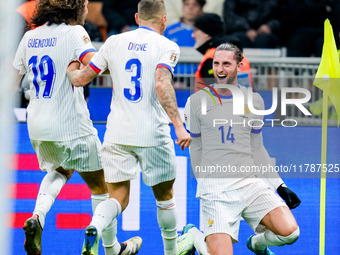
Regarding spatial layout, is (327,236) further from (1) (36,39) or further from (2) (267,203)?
(1) (36,39)

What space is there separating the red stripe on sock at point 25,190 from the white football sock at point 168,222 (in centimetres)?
120

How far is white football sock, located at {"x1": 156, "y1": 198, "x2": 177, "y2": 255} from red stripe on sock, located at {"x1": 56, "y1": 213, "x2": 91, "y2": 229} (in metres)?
0.80

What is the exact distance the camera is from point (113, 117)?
16.5ft

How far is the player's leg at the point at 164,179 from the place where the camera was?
16.4 ft

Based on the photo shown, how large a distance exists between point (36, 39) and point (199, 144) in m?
1.38

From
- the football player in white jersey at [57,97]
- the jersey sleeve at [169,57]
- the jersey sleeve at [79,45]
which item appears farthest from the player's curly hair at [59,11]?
the jersey sleeve at [169,57]

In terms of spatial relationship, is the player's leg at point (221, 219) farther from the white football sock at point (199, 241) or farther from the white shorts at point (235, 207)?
the white football sock at point (199, 241)

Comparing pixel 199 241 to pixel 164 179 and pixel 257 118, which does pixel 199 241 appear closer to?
pixel 164 179

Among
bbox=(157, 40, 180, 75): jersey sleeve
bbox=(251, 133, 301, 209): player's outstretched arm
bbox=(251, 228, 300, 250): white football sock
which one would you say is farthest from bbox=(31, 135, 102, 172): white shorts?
bbox=(251, 228, 300, 250): white football sock

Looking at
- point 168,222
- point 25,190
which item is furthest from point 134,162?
point 25,190

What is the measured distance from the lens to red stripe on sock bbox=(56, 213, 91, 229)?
5.78 metres

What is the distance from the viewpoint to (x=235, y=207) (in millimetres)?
4977

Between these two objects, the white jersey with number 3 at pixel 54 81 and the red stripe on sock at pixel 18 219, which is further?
the red stripe on sock at pixel 18 219

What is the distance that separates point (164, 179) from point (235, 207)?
531mm
